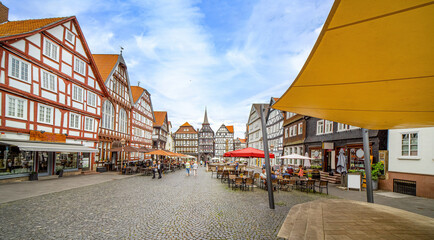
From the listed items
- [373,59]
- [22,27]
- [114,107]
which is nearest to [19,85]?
[22,27]

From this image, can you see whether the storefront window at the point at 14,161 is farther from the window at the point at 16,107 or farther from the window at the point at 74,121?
the window at the point at 74,121

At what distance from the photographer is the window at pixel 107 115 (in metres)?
26.2

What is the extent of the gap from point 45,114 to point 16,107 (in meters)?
2.30

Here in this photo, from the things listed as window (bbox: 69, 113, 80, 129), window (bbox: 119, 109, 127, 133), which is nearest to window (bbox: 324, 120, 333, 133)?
window (bbox: 69, 113, 80, 129)

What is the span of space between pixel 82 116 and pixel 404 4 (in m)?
23.9

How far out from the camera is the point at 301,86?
3709 millimetres

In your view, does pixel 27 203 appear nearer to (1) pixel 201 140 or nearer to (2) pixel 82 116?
(2) pixel 82 116

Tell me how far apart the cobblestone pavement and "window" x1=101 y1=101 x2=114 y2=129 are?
676 inches

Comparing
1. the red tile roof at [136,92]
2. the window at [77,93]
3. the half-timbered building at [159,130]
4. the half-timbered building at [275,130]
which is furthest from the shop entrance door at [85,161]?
the half-timbered building at [159,130]

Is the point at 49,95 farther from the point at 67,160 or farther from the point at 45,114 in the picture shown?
the point at 67,160

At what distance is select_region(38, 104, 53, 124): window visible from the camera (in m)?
16.8

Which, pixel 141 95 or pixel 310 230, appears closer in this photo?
pixel 310 230

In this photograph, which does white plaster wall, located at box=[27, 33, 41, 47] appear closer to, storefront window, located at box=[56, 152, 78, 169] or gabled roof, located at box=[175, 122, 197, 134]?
storefront window, located at box=[56, 152, 78, 169]

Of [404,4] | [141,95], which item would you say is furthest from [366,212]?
[141,95]
